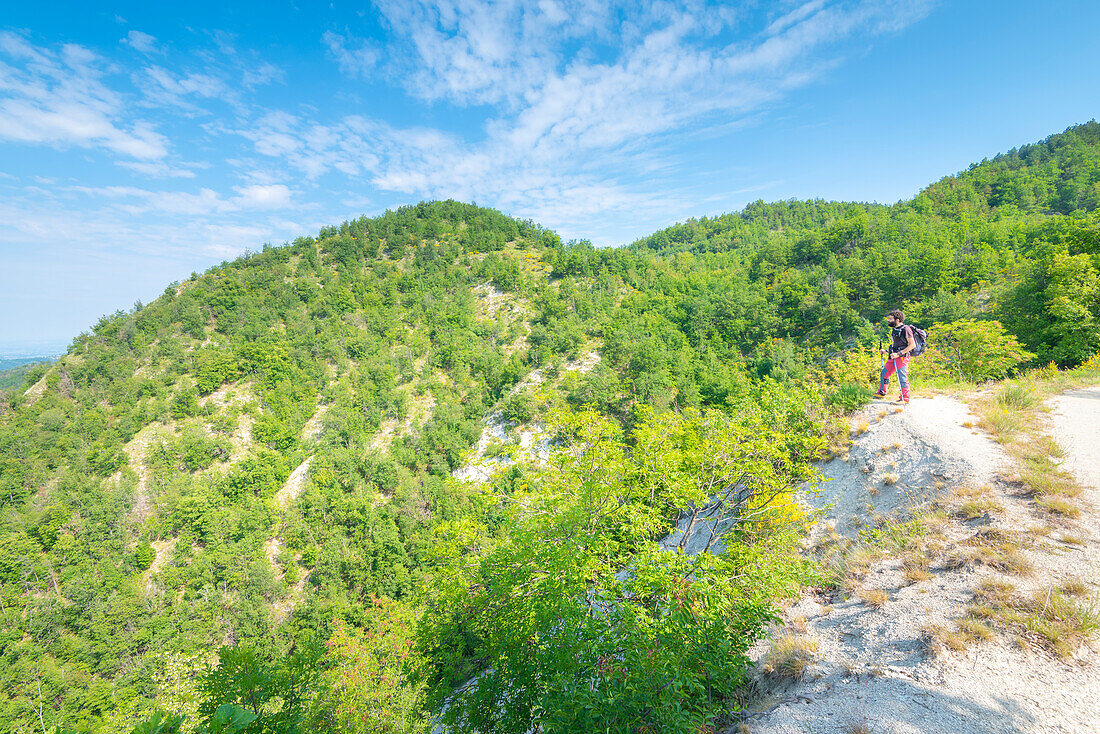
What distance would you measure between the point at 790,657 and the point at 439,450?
50608mm

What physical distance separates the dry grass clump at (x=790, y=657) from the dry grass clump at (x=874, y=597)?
3.70 ft

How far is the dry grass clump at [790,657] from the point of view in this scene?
16.9 feet

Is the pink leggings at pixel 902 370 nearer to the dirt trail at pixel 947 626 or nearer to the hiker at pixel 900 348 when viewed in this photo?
the hiker at pixel 900 348

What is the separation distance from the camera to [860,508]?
8.41m

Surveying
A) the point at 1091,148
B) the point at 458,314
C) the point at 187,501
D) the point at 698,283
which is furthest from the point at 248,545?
the point at 1091,148

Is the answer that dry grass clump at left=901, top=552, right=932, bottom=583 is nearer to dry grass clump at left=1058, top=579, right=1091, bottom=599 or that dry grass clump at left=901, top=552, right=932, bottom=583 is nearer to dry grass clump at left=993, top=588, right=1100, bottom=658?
dry grass clump at left=993, top=588, right=1100, bottom=658

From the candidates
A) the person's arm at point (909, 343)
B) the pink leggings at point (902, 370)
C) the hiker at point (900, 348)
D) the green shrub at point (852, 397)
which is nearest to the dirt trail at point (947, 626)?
the pink leggings at point (902, 370)

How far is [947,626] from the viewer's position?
4.75 metres

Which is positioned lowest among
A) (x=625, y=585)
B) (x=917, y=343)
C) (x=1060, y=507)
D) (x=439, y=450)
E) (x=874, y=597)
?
(x=439, y=450)

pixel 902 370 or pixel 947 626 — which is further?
pixel 902 370

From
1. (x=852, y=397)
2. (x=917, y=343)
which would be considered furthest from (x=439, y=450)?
(x=917, y=343)

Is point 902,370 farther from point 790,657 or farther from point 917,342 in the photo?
point 790,657

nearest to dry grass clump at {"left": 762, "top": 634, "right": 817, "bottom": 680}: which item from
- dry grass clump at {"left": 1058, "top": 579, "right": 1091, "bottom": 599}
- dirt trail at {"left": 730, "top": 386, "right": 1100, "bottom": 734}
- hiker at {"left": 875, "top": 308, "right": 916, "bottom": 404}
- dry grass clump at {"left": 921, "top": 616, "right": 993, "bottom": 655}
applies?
dirt trail at {"left": 730, "top": 386, "right": 1100, "bottom": 734}

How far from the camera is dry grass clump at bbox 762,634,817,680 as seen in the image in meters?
5.16
